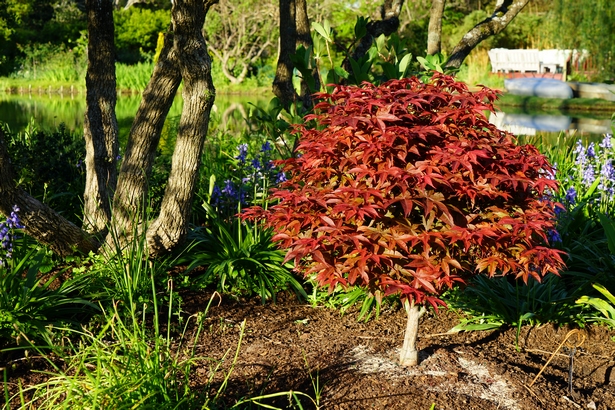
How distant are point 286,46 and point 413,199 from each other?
15.8 ft

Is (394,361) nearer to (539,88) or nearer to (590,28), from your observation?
(590,28)

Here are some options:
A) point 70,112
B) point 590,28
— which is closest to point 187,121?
point 70,112

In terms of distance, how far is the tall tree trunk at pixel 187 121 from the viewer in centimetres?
392

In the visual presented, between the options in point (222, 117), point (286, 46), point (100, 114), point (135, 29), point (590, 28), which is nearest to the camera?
point (100, 114)

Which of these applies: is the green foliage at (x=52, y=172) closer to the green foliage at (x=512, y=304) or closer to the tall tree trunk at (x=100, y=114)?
the tall tree trunk at (x=100, y=114)

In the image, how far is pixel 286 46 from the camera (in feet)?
23.9

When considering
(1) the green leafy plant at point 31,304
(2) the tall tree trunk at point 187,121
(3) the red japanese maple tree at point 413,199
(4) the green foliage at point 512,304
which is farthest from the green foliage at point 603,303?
(1) the green leafy plant at point 31,304

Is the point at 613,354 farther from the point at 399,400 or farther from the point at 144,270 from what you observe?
the point at 144,270

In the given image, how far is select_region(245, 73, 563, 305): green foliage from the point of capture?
2.85 metres

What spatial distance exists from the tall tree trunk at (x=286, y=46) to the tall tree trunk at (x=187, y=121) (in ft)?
8.03

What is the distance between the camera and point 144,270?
388 cm

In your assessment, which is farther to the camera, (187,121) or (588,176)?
(588,176)

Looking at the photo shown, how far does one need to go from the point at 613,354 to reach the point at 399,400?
4.83ft

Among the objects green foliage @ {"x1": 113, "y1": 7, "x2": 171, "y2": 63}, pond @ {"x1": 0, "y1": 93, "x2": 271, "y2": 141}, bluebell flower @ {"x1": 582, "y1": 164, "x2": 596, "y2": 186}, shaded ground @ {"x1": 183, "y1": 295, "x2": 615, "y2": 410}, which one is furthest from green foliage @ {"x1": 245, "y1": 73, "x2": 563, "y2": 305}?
green foliage @ {"x1": 113, "y1": 7, "x2": 171, "y2": 63}
